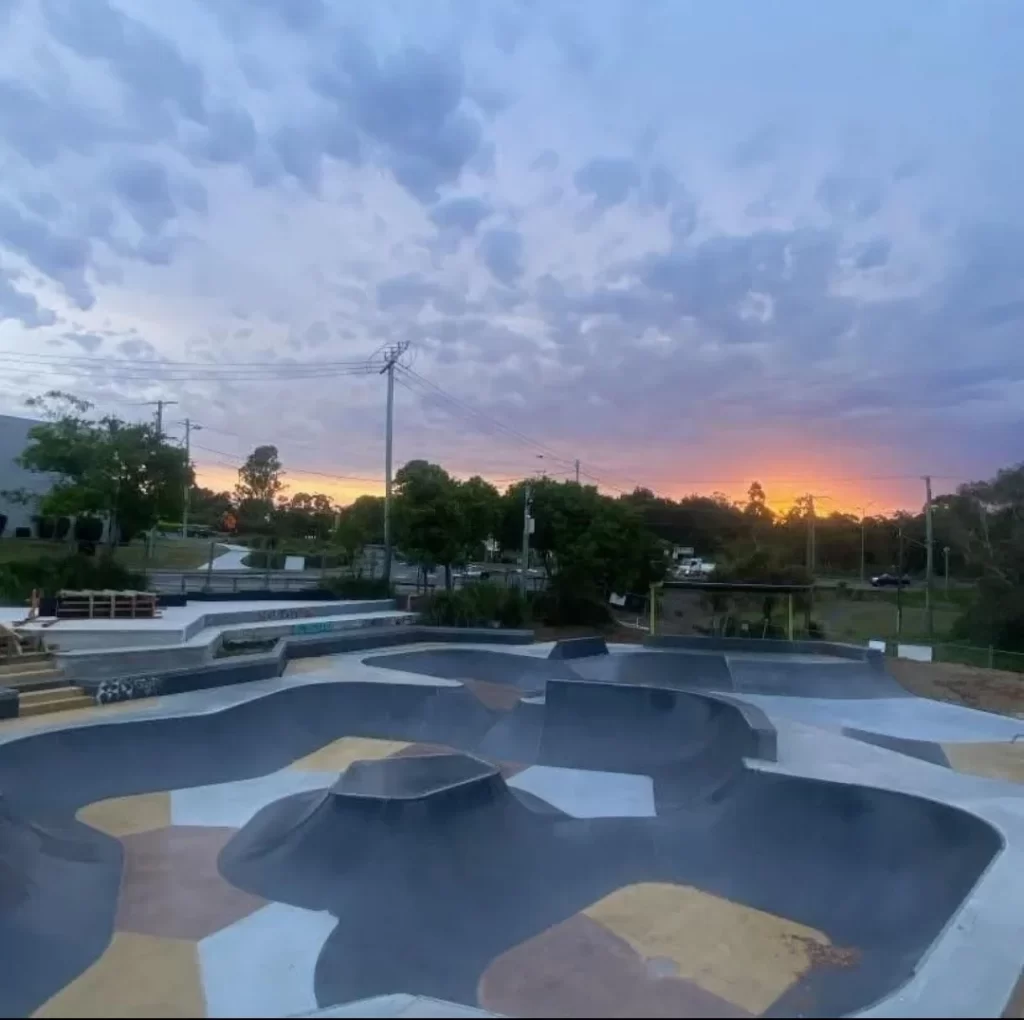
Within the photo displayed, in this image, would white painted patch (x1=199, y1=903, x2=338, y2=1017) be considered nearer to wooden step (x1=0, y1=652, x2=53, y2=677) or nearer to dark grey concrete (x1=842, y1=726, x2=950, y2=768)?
wooden step (x1=0, y1=652, x2=53, y2=677)

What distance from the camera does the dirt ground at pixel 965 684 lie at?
1941 centimetres

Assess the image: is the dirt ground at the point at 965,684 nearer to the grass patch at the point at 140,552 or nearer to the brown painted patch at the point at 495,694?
the brown painted patch at the point at 495,694

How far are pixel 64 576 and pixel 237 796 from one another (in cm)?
1689

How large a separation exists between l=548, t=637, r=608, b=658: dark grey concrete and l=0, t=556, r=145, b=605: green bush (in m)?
13.4

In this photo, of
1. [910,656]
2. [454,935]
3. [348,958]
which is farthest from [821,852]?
[910,656]

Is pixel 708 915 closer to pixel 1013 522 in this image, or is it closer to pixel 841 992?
pixel 841 992

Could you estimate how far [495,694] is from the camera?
63.9ft

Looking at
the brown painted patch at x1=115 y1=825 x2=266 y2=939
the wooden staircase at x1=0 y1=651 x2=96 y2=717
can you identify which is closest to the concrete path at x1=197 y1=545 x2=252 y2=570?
the wooden staircase at x1=0 y1=651 x2=96 y2=717

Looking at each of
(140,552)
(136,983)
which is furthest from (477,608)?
(140,552)

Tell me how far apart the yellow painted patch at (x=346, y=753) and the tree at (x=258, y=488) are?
48.6 metres

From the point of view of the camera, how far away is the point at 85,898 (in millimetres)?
8516

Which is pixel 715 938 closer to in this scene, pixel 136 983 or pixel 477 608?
pixel 136 983

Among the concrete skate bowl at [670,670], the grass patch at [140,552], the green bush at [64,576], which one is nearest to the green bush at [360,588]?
the green bush at [64,576]

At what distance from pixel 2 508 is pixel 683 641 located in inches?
1389
